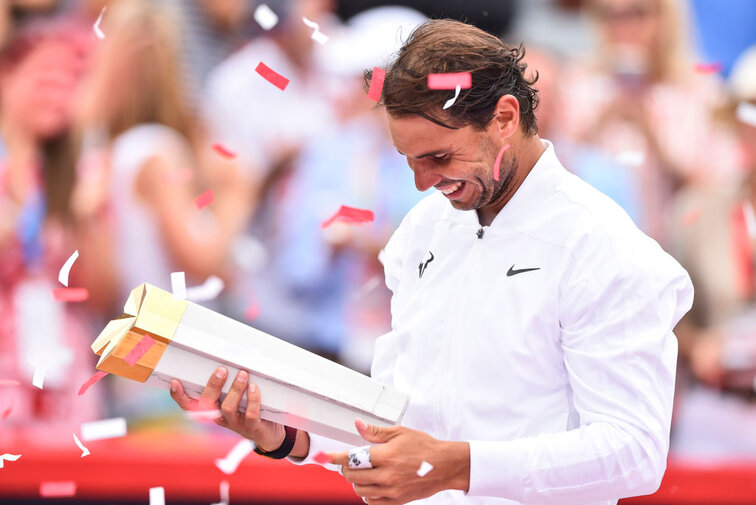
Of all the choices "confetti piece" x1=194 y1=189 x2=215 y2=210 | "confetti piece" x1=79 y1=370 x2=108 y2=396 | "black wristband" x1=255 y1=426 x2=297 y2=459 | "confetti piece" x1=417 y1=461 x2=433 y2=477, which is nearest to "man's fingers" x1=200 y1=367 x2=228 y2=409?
"black wristband" x1=255 y1=426 x2=297 y2=459

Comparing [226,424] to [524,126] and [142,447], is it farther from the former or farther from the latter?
[142,447]

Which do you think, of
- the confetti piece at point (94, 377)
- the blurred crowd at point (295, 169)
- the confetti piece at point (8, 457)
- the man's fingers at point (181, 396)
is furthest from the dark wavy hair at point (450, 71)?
the confetti piece at point (8, 457)

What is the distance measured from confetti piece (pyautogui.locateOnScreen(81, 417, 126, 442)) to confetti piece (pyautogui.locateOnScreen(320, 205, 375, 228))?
3.09 feet

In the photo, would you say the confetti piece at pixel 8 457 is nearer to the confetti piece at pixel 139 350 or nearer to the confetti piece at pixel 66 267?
the confetti piece at pixel 66 267

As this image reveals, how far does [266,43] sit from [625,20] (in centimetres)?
117

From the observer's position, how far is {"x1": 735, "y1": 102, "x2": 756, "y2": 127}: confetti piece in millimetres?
3133

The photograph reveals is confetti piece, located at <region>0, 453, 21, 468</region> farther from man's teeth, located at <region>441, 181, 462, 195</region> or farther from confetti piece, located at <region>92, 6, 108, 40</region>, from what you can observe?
man's teeth, located at <region>441, 181, 462, 195</region>

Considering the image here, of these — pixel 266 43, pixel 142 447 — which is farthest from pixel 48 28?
pixel 142 447

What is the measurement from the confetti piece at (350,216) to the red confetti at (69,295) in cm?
82

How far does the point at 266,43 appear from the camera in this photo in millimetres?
3178

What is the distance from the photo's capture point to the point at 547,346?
136cm

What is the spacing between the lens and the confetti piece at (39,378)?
10.2ft

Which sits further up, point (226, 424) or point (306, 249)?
point (226, 424)

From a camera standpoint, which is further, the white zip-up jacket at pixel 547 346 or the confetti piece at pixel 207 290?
the confetti piece at pixel 207 290
